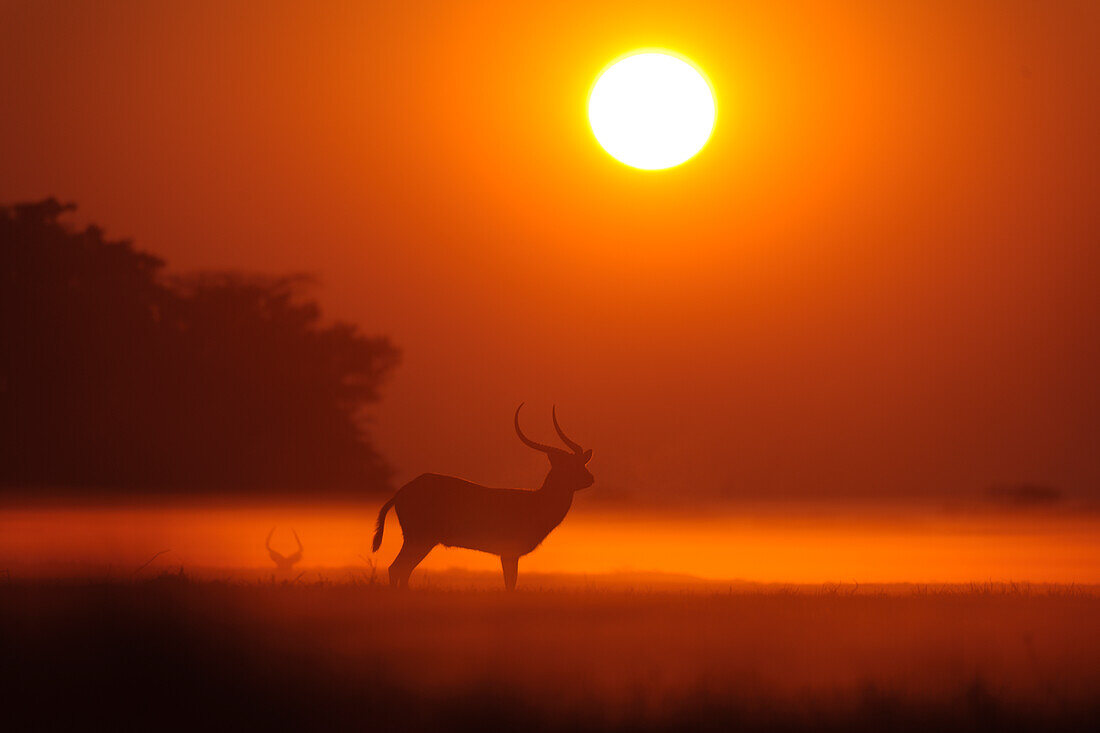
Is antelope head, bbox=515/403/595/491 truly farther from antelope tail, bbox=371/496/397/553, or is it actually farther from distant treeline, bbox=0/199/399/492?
distant treeline, bbox=0/199/399/492

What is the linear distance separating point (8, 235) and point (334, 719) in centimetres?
1421

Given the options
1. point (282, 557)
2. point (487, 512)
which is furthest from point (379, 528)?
point (282, 557)

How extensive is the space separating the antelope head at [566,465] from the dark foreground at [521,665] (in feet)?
6.54

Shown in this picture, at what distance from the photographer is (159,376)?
61.0 feet

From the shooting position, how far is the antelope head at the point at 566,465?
37.0ft

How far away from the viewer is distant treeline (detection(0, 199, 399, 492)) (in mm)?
17875

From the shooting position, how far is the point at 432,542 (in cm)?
1110

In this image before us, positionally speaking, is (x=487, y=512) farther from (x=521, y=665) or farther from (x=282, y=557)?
(x=521, y=665)

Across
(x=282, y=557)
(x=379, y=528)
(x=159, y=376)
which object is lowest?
(x=379, y=528)

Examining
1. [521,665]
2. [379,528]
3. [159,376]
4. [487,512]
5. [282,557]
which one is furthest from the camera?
[159,376]

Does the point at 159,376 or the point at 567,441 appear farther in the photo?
the point at 159,376

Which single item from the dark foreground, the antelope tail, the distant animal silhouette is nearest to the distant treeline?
the distant animal silhouette

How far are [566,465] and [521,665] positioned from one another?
172 inches

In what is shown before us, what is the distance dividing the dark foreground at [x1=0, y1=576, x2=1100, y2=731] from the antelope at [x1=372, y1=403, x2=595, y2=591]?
1685 mm
